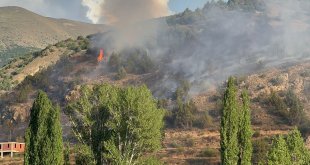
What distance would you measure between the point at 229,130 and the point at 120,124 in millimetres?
9540

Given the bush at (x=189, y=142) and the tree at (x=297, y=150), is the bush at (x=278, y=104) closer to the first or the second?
the bush at (x=189, y=142)

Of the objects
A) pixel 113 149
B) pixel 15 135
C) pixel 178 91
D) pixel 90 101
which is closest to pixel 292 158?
pixel 113 149

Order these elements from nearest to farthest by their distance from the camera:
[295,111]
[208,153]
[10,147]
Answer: [208,153] → [295,111] → [10,147]

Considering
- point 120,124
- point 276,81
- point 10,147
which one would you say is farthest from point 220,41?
point 120,124

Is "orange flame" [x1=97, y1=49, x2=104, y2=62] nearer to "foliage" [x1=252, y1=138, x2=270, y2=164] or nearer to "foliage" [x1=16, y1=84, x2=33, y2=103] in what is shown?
"foliage" [x1=16, y1=84, x2=33, y2=103]

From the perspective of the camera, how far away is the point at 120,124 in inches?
1517

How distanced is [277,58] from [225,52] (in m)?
13.5

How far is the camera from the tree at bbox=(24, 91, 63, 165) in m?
33.4

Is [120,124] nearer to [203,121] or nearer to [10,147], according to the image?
[203,121]

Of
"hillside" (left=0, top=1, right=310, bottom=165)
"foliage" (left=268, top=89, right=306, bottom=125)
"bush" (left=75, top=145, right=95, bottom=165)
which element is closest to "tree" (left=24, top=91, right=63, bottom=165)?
"bush" (left=75, top=145, right=95, bottom=165)

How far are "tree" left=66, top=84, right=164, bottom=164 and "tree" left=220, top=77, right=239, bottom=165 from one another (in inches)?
Result: 278

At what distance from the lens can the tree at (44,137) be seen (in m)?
33.4

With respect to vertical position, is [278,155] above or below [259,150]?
above

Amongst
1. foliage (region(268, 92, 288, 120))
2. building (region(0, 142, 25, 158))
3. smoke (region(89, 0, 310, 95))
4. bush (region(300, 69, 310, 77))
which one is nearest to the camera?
foliage (region(268, 92, 288, 120))
